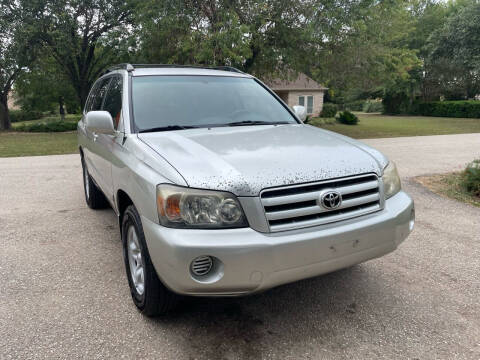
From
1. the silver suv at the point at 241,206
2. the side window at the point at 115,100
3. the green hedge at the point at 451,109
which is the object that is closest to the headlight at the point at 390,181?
the silver suv at the point at 241,206

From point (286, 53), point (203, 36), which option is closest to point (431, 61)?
point (286, 53)

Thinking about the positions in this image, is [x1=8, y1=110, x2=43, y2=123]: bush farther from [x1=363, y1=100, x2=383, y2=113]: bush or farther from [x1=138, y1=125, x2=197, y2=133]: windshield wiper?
[x1=138, y1=125, x2=197, y2=133]: windshield wiper

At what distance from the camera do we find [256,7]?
1376 centimetres

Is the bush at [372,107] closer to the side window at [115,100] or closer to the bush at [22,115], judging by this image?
the bush at [22,115]

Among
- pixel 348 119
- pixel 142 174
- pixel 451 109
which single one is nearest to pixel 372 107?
pixel 451 109

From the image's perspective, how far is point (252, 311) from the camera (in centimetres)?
290

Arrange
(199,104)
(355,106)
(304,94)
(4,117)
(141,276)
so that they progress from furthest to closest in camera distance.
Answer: (355,106) < (304,94) < (4,117) < (199,104) < (141,276)

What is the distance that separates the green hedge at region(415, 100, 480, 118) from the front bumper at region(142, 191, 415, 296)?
37.3 m

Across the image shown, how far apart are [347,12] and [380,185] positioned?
487 inches

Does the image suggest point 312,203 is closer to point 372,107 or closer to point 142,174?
point 142,174

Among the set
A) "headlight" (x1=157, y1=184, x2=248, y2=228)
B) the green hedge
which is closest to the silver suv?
"headlight" (x1=157, y1=184, x2=248, y2=228)

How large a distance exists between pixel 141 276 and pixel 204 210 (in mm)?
925

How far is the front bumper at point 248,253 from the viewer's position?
7.11 feet

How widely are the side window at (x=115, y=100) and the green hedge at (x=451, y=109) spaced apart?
120 feet
